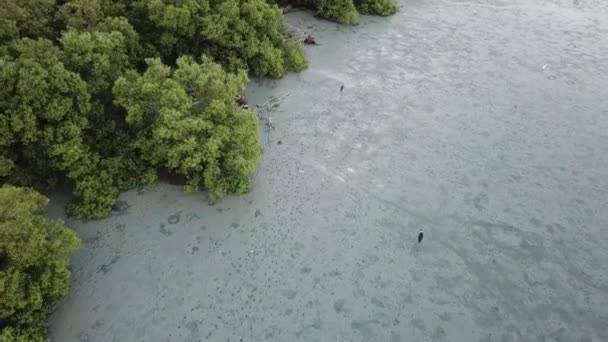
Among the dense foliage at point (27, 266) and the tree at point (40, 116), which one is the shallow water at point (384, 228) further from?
the tree at point (40, 116)

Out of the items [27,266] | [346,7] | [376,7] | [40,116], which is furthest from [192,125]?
[376,7]

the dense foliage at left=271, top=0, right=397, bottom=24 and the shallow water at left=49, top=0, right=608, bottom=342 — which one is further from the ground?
the dense foliage at left=271, top=0, right=397, bottom=24

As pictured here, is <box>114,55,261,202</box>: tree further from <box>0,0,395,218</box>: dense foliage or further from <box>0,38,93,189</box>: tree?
<box>0,38,93,189</box>: tree

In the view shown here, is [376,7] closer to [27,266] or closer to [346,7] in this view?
[346,7]

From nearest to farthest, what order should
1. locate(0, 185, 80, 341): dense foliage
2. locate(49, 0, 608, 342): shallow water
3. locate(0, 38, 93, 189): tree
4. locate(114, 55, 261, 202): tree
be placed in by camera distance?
locate(0, 185, 80, 341): dense foliage
locate(49, 0, 608, 342): shallow water
locate(0, 38, 93, 189): tree
locate(114, 55, 261, 202): tree

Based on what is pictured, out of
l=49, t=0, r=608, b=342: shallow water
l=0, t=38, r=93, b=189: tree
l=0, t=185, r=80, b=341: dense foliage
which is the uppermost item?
l=0, t=38, r=93, b=189: tree

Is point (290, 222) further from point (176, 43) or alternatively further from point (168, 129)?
point (176, 43)

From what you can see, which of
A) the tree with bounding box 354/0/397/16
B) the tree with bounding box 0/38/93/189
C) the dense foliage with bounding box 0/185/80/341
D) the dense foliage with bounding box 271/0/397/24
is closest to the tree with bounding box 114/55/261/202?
the tree with bounding box 0/38/93/189

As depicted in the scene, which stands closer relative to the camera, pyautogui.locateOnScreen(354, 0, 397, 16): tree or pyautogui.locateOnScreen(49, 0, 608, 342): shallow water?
pyautogui.locateOnScreen(49, 0, 608, 342): shallow water

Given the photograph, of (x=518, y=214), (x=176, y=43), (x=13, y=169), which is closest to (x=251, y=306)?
(x=13, y=169)
